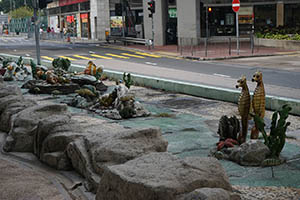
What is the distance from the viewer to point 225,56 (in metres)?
29.9

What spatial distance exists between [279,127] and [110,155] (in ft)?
8.67

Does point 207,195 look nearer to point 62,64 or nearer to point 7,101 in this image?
point 7,101

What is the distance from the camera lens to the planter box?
Answer: 33188mm

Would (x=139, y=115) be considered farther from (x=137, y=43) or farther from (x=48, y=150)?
(x=137, y=43)

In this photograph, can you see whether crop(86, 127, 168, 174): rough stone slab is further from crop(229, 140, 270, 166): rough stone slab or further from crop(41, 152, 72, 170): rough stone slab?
Result: crop(229, 140, 270, 166): rough stone slab

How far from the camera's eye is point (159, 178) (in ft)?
17.0

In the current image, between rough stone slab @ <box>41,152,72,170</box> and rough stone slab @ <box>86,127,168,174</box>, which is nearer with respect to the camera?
rough stone slab @ <box>86,127,168,174</box>

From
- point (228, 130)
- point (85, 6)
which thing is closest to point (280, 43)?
point (228, 130)

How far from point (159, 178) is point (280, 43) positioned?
3137cm

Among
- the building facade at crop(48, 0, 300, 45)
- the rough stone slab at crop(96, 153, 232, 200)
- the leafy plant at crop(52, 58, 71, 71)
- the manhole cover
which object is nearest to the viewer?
the rough stone slab at crop(96, 153, 232, 200)

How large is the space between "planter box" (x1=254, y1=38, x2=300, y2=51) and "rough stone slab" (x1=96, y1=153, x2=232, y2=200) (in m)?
28.9

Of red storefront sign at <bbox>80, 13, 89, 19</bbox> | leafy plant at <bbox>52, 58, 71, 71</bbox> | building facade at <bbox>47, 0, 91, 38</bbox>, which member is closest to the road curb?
leafy plant at <bbox>52, 58, 71, 71</bbox>

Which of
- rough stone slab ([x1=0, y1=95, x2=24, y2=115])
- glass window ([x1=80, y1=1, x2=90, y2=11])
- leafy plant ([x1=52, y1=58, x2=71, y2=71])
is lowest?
rough stone slab ([x1=0, y1=95, x2=24, y2=115])

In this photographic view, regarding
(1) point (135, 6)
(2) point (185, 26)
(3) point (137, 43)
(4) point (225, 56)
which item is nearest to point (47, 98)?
(4) point (225, 56)
